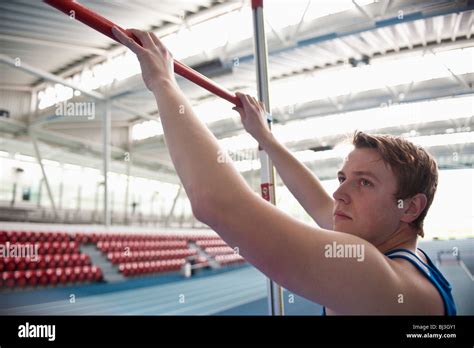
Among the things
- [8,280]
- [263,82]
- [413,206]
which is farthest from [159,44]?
[8,280]

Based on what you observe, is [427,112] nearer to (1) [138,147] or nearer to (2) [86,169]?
(1) [138,147]

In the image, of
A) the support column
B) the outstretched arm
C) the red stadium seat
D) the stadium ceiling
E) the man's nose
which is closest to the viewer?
the outstretched arm

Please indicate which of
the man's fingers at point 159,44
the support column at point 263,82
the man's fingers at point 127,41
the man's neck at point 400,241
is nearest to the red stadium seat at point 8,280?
the support column at point 263,82

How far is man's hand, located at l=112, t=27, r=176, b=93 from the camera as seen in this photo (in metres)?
0.60

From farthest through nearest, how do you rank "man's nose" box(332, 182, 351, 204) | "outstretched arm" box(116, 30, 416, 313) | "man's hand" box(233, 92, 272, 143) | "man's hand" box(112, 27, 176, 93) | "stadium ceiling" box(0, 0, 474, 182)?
"stadium ceiling" box(0, 0, 474, 182) → "man's hand" box(233, 92, 272, 143) → "man's nose" box(332, 182, 351, 204) → "man's hand" box(112, 27, 176, 93) → "outstretched arm" box(116, 30, 416, 313)

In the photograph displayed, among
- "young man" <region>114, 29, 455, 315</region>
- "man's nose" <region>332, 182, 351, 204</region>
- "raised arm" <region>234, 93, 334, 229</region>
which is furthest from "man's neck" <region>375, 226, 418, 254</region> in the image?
"raised arm" <region>234, 93, 334, 229</region>

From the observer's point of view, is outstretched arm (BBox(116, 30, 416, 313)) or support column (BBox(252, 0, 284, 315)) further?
support column (BBox(252, 0, 284, 315))

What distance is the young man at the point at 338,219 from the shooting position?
45cm

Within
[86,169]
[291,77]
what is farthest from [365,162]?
[86,169]

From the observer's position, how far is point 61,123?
11.6m

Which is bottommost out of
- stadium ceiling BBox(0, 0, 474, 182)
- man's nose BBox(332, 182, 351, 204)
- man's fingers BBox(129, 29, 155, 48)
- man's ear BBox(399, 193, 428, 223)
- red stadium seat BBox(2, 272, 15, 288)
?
red stadium seat BBox(2, 272, 15, 288)

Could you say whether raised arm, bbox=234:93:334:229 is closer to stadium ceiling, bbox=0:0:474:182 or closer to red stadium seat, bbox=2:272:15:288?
stadium ceiling, bbox=0:0:474:182

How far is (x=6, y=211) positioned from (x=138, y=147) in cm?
537
